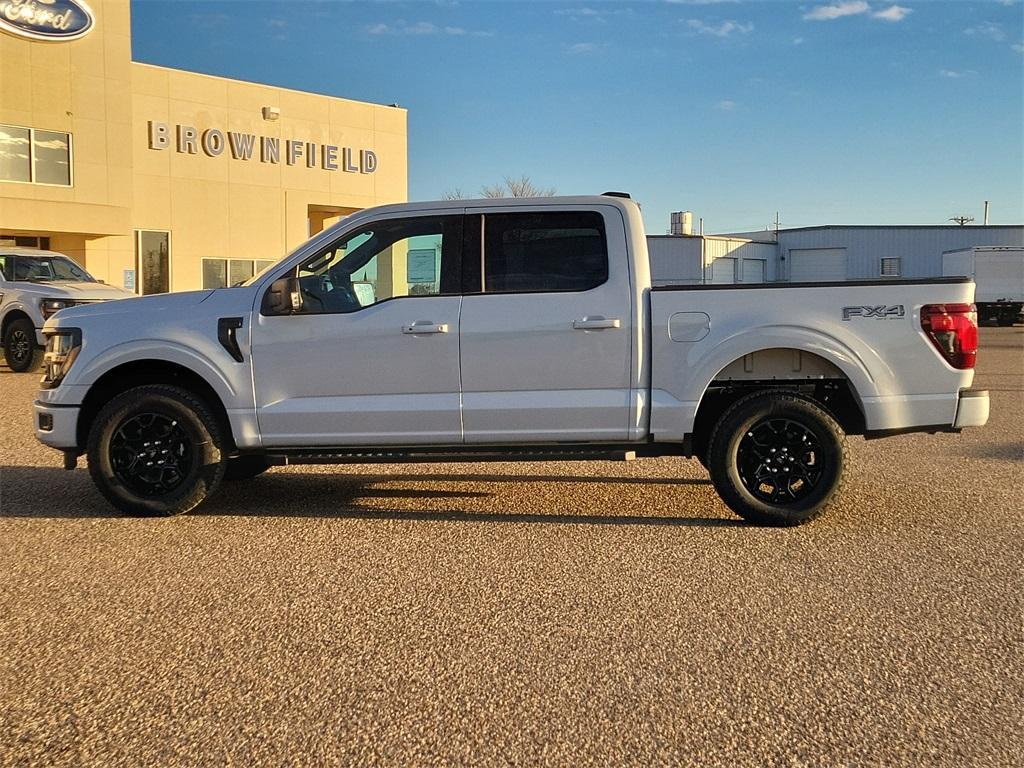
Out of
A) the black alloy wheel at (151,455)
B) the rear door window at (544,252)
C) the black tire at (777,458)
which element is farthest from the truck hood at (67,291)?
the black tire at (777,458)

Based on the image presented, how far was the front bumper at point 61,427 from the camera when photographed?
21.2 ft

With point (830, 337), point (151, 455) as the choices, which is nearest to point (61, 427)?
point (151, 455)

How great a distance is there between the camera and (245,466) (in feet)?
23.4

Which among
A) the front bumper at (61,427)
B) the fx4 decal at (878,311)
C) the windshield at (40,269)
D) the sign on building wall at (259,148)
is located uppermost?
the sign on building wall at (259,148)

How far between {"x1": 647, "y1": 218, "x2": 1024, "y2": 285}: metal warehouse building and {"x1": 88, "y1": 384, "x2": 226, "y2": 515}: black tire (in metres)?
45.8

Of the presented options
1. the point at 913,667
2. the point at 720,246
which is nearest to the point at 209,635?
the point at 913,667

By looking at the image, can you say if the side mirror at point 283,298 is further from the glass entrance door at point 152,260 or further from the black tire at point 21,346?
the glass entrance door at point 152,260

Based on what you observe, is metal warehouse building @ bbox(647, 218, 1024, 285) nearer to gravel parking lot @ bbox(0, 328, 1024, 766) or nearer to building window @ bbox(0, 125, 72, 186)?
building window @ bbox(0, 125, 72, 186)

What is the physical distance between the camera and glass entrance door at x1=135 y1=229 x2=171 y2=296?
30.3 meters

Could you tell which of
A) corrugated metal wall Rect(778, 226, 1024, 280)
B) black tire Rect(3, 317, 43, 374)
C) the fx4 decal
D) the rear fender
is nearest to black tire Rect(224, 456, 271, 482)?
the rear fender

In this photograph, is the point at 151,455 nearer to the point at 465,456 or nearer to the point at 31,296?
the point at 465,456

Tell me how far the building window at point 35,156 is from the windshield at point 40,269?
1058 centimetres

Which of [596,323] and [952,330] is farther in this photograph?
[596,323]

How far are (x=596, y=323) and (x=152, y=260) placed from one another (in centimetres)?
2759
